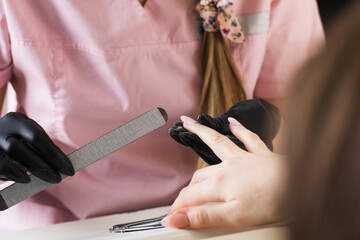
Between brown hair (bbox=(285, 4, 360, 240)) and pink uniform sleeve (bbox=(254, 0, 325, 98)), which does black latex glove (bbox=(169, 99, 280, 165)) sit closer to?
pink uniform sleeve (bbox=(254, 0, 325, 98))

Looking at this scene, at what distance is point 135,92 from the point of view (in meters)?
0.69

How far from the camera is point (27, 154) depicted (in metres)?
0.54

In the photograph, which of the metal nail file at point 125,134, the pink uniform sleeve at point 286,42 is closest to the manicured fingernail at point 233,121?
the metal nail file at point 125,134

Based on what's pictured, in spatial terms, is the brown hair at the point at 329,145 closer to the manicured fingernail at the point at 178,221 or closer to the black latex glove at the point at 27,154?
the manicured fingernail at the point at 178,221

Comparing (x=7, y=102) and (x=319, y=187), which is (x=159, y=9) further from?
(x=319, y=187)

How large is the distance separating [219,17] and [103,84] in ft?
0.63

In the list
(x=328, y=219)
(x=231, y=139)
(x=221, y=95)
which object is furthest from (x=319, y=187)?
(x=221, y=95)

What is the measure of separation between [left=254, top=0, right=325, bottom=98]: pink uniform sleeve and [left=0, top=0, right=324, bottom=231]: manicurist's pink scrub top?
0.15 m

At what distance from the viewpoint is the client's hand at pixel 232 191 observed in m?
0.47

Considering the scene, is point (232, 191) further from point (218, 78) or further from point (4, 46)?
point (4, 46)

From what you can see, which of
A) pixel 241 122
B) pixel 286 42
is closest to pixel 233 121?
pixel 241 122

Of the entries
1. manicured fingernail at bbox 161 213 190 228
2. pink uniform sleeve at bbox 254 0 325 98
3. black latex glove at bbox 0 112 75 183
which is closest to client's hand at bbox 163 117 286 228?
manicured fingernail at bbox 161 213 190 228

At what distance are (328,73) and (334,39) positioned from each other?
0.02 meters

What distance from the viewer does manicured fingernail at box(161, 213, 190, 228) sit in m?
0.47
